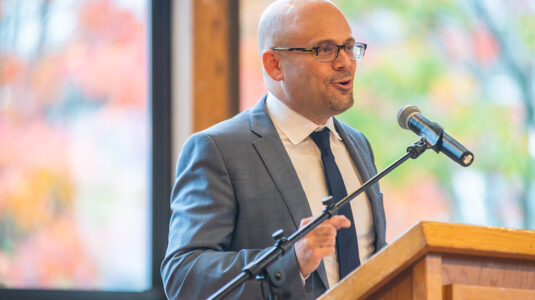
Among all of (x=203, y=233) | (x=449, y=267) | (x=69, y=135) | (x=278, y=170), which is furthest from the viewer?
(x=69, y=135)

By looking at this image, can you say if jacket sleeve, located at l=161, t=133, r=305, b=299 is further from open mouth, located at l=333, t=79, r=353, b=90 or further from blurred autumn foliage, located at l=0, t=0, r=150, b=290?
blurred autumn foliage, located at l=0, t=0, r=150, b=290

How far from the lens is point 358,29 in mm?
3387

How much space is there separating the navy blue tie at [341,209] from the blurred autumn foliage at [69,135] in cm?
138

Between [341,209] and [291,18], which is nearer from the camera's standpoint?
[341,209]

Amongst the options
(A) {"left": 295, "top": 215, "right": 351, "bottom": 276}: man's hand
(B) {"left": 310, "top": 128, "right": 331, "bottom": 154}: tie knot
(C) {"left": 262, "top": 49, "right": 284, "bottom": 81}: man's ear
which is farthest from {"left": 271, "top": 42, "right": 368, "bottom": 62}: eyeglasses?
(A) {"left": 295, "top": 215, "right": 351, "bottom": 276}: man's hand

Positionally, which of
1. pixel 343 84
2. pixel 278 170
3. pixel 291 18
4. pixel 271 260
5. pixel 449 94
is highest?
pixel 291 18

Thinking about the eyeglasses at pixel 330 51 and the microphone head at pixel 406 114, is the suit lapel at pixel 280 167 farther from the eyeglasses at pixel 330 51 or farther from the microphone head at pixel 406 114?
the microphone head at pixel 406 114

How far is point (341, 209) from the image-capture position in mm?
1987

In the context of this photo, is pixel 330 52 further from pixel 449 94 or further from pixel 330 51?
pixel 449 94

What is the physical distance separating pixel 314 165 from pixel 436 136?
22.1 inches

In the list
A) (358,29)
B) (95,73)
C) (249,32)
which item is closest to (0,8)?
(95,73)

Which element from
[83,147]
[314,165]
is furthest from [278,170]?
[83,147]

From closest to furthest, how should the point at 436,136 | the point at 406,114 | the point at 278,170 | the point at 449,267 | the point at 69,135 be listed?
the point at 449,267, the point at 436,136, the point at 406,114, the point at 278,170, the point at 69,135

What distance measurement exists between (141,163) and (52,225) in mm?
486
